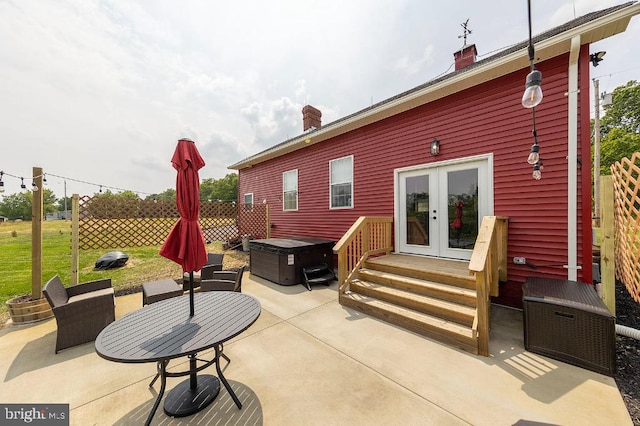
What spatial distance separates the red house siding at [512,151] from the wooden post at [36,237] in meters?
5.99

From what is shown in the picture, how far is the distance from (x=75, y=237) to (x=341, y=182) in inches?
228

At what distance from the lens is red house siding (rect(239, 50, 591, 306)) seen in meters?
3.47

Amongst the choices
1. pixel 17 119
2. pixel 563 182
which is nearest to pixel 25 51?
pixel 17 119

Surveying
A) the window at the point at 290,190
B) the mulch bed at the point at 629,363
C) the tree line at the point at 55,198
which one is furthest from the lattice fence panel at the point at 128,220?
the tree line at the point at 55,198

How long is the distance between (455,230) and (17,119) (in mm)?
10001

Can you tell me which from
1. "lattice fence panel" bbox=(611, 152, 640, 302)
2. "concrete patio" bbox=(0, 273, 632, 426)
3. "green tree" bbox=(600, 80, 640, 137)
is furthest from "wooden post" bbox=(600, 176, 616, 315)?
"green tree" bbox=(600, 80, 640, 137)

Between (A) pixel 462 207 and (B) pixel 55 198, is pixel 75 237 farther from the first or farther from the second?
(B) pixel 55 198

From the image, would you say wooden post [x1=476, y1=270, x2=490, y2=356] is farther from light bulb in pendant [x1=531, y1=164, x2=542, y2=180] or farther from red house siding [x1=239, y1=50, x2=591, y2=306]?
light bulb in pendant [x1=531, y1=164, x2=542, y2=180]

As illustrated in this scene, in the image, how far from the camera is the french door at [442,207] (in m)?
4.31

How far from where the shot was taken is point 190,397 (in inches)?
75.8

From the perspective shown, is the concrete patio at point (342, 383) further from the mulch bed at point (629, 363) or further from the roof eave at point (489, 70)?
the roof eave at point (489, 70)

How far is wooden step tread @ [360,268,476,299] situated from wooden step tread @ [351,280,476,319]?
153 mm

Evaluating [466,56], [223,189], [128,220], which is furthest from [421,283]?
[223,189]

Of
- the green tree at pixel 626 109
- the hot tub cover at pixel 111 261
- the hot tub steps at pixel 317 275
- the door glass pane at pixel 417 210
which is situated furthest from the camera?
the green tree at pixel 626 109
